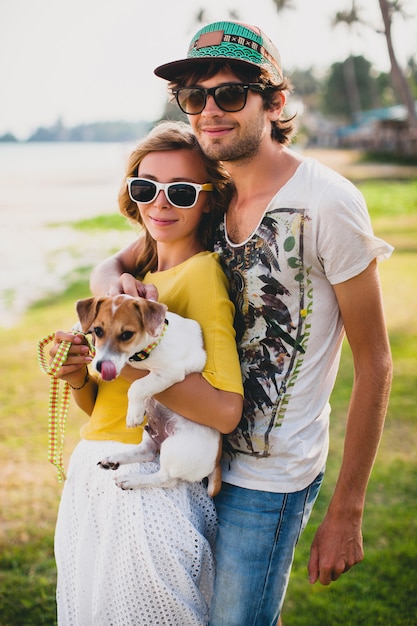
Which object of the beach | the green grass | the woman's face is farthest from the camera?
the beach

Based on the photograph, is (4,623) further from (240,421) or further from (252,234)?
(252,234)

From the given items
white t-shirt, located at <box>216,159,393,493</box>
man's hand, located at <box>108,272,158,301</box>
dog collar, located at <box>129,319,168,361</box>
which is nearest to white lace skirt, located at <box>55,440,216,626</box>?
white t-shirt, located at <box>216,159,393,493</box>

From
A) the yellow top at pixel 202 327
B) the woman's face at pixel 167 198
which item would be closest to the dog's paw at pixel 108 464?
the yellow top at pixel 202 327

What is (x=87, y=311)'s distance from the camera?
2500mm

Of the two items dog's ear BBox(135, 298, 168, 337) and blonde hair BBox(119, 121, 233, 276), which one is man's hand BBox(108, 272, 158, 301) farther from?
blonde hair BBox(119, 121, 233, 276)

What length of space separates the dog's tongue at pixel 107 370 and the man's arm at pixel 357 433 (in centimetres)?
93

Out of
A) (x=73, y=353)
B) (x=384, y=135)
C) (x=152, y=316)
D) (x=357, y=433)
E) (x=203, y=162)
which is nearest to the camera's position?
(x=152, y=316)

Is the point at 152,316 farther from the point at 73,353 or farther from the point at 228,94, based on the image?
the point at 228,94

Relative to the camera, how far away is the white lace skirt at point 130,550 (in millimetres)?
Answer: 2361

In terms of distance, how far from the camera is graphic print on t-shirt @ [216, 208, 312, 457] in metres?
2.43

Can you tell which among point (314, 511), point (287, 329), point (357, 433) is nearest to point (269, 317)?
point (287, 329)

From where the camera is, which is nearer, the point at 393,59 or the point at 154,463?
the point at 154,463

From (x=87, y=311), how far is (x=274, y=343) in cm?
79

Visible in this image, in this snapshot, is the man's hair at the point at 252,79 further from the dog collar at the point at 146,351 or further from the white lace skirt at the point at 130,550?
the white lace skirt at the point at 130,550
